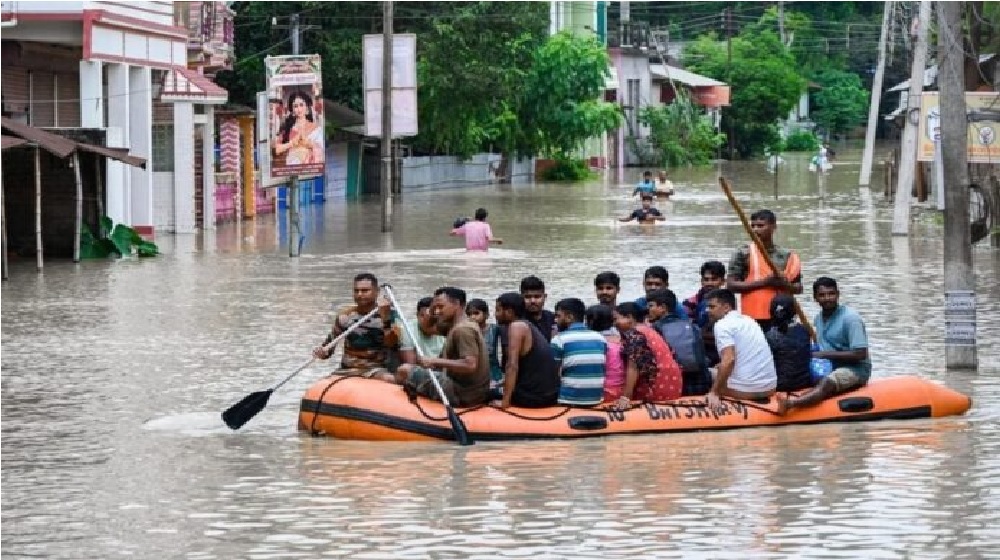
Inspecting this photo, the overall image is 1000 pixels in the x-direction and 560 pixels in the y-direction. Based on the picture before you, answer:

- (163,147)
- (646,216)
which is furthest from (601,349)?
(163,147)

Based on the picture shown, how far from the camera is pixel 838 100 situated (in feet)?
435

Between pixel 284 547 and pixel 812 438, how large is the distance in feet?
17.4

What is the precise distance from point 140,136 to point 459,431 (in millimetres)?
27847

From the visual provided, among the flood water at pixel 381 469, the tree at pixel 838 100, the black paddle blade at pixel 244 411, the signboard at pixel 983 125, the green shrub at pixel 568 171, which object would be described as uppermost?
the tree at pixel 838 100

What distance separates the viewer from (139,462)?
15.4 m

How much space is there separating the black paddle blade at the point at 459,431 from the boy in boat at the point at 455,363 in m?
0.37

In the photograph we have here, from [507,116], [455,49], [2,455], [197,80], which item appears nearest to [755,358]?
[2,455]

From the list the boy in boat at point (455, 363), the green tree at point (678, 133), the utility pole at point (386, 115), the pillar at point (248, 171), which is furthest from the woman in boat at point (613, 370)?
the green tree at point (678, 133)

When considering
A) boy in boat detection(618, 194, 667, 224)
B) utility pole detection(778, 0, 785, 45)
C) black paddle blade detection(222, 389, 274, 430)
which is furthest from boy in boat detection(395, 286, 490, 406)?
utility pole detection(778, 0, 785, 45)

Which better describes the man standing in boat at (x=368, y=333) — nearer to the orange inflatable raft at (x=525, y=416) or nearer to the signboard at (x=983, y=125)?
the orange inflatable raft at (x=525, y=416)

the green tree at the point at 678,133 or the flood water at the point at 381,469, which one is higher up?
the green tree at the point at 678,133

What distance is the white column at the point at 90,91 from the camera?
39250 mm

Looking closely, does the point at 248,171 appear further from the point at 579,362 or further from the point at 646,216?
the point at 579,362

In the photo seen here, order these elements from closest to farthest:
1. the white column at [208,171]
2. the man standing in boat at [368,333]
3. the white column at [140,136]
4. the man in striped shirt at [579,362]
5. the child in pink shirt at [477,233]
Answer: the man in striped shirt at [579,362]
the man standing in boat at [368,333]
the child in pink shirt at [477,233]
the white column at [140,136]
the white column at [208,171]
